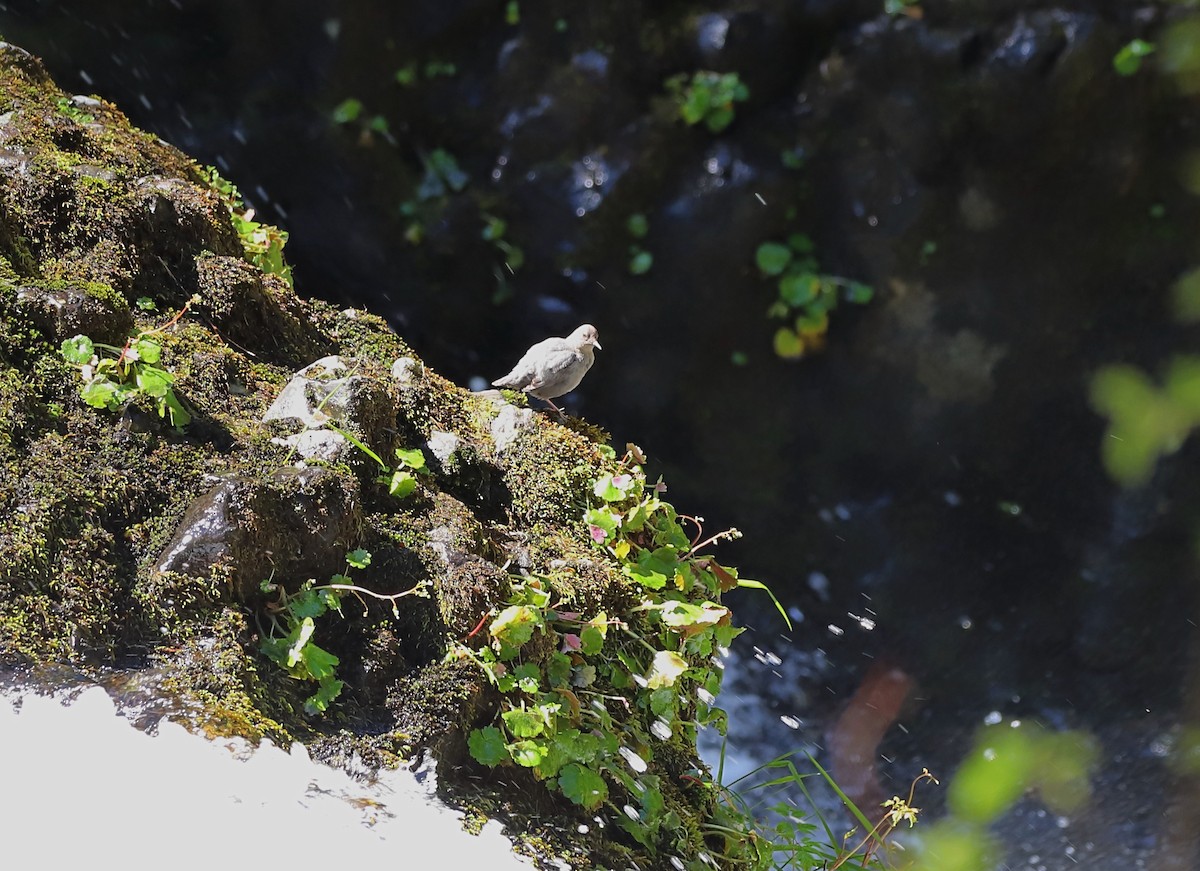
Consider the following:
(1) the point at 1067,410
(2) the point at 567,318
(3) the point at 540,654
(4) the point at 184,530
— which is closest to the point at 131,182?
(4) the point at 184,530

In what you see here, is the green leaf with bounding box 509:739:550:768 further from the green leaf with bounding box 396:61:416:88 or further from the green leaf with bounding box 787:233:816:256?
the green leaf with bounding box 396:61:416:88

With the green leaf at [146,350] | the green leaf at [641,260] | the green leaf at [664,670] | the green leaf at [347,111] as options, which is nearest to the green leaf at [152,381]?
the green leaf at [146,350]

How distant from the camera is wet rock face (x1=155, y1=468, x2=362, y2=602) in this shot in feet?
4.85

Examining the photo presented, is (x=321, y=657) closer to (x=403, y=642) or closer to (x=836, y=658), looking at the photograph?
(x=403, y=642)

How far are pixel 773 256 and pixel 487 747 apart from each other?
3658 mm

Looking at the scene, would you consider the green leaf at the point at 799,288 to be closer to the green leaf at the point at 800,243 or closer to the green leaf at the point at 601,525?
the green leaf at the point at 800,243

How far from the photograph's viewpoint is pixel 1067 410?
15.5 feet

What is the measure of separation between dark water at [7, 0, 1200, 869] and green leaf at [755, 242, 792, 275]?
5cm

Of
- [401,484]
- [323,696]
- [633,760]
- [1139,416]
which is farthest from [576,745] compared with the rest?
[1139,416]

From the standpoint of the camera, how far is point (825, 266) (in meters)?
4.76

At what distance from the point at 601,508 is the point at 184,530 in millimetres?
836

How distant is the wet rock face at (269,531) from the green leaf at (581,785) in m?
0.52

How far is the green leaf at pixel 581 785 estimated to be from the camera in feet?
5.18

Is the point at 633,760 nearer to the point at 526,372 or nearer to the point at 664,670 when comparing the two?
the point at 664,670
